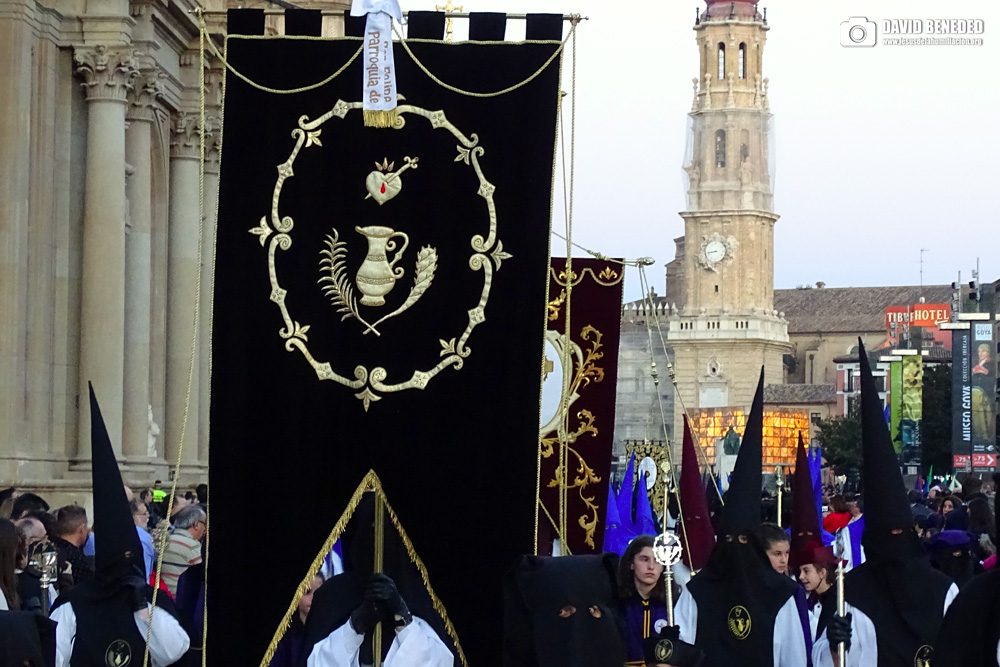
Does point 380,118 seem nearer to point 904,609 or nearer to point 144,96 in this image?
point 904,609

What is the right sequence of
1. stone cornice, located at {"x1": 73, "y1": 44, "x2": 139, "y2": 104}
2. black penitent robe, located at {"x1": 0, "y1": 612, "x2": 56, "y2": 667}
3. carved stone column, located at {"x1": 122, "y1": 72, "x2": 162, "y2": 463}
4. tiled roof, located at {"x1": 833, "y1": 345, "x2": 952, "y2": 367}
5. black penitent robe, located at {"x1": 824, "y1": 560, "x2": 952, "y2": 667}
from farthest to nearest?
1. tiled roof, located at {"x1": 833, "y1": 345, "x2": 952, "y2": 367}
2. carved stone column, located at {"x1": 122, "y1": 72, "x2": 162, "y2": 463}
3. stone cornice, located at {"x1": 73, "y1": 44, "x2": 139, "y2": 104}
4. black penitent robe, located at {"x1": 824, "y1": 560, "x2": 952, "y2": 667}
5. black penitent robe, located at {"x1": 0, "y1": 612, "x2": 56, "y2": 667}

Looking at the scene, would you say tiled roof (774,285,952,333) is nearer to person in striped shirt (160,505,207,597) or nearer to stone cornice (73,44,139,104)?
stone cornice (73,44,139,104)

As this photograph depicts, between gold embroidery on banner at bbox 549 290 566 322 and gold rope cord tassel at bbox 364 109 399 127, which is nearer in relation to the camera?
gold rope cord tassel at bbox 364 109 399 127

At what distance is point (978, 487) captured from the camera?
2128 cm

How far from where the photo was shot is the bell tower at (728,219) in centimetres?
12744

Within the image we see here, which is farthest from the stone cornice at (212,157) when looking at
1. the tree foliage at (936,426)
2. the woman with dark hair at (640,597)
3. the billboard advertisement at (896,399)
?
the tree foliage at (936,426)

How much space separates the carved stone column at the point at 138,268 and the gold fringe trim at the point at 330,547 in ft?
44.9

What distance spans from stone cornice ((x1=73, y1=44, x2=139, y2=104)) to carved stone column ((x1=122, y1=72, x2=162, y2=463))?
1.33 metres

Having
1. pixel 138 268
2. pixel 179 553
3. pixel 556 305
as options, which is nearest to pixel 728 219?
pixel 138 268

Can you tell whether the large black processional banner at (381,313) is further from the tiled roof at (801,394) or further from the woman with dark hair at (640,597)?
the tiled roof at (801,394)

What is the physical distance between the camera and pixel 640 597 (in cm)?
815

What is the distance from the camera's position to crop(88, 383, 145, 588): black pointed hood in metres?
7.70

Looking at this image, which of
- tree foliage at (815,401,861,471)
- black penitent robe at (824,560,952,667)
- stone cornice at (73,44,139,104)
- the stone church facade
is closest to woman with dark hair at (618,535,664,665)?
black penitent robe at (824,560,952,667)

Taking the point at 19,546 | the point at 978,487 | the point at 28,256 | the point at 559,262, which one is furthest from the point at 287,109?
the point at 978,487
